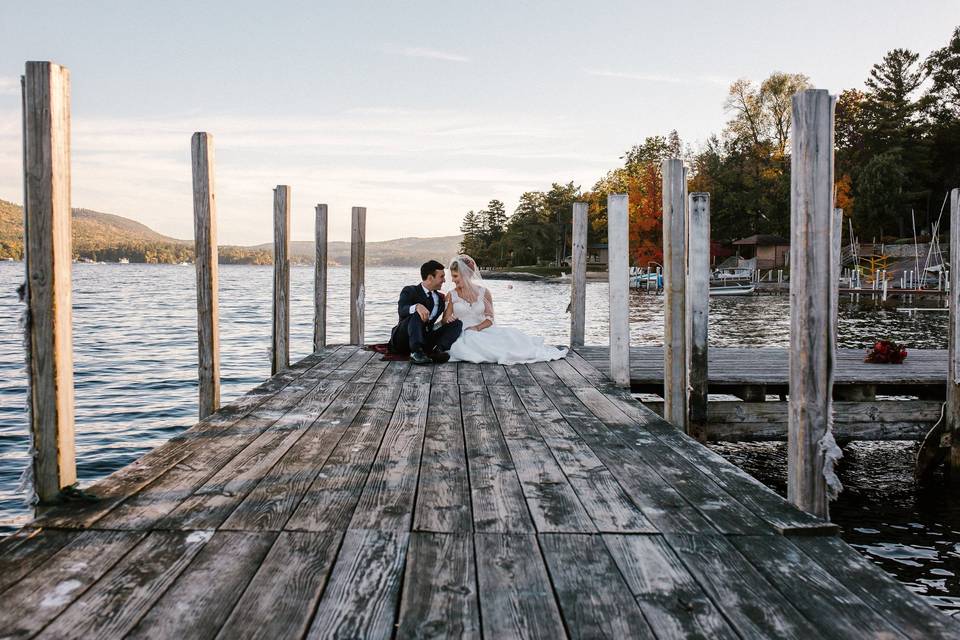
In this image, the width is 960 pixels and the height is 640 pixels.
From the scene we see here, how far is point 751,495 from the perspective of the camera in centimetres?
392

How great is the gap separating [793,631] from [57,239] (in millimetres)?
3490

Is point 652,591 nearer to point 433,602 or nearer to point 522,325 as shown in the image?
point 433,602

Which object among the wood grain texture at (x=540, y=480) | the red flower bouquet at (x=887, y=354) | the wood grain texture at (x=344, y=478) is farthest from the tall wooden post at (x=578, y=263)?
the wood grain texture at (x=344, y=478)

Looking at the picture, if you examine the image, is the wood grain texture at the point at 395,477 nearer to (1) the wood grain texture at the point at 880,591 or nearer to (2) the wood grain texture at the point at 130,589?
(2) the wood grain texture at the point at 130,589

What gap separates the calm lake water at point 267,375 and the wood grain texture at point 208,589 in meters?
3.63

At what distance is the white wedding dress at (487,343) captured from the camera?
930 cm

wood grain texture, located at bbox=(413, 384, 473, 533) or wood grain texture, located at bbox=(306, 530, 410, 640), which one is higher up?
wood grain texture, located at bbox=(413, 384, 473, 533)

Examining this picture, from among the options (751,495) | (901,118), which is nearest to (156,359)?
(751,495)

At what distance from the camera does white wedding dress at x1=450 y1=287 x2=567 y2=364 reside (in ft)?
30.5

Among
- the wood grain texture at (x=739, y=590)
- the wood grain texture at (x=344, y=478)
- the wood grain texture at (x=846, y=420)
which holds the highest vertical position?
the wood grain texture at (x=344, y=478)

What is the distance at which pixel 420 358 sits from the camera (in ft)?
30.0

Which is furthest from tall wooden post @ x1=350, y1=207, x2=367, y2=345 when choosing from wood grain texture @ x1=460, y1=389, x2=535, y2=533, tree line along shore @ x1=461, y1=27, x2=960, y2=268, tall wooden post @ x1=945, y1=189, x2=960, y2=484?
tree line along shore @ x1=461, y1=27, x2=960, y2=268

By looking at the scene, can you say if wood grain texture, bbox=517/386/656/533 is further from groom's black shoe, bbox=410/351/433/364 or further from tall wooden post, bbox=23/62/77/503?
groom's black shoe, bbox=410/351/433/364

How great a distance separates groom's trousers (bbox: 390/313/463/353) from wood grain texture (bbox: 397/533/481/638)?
604 centimetres
